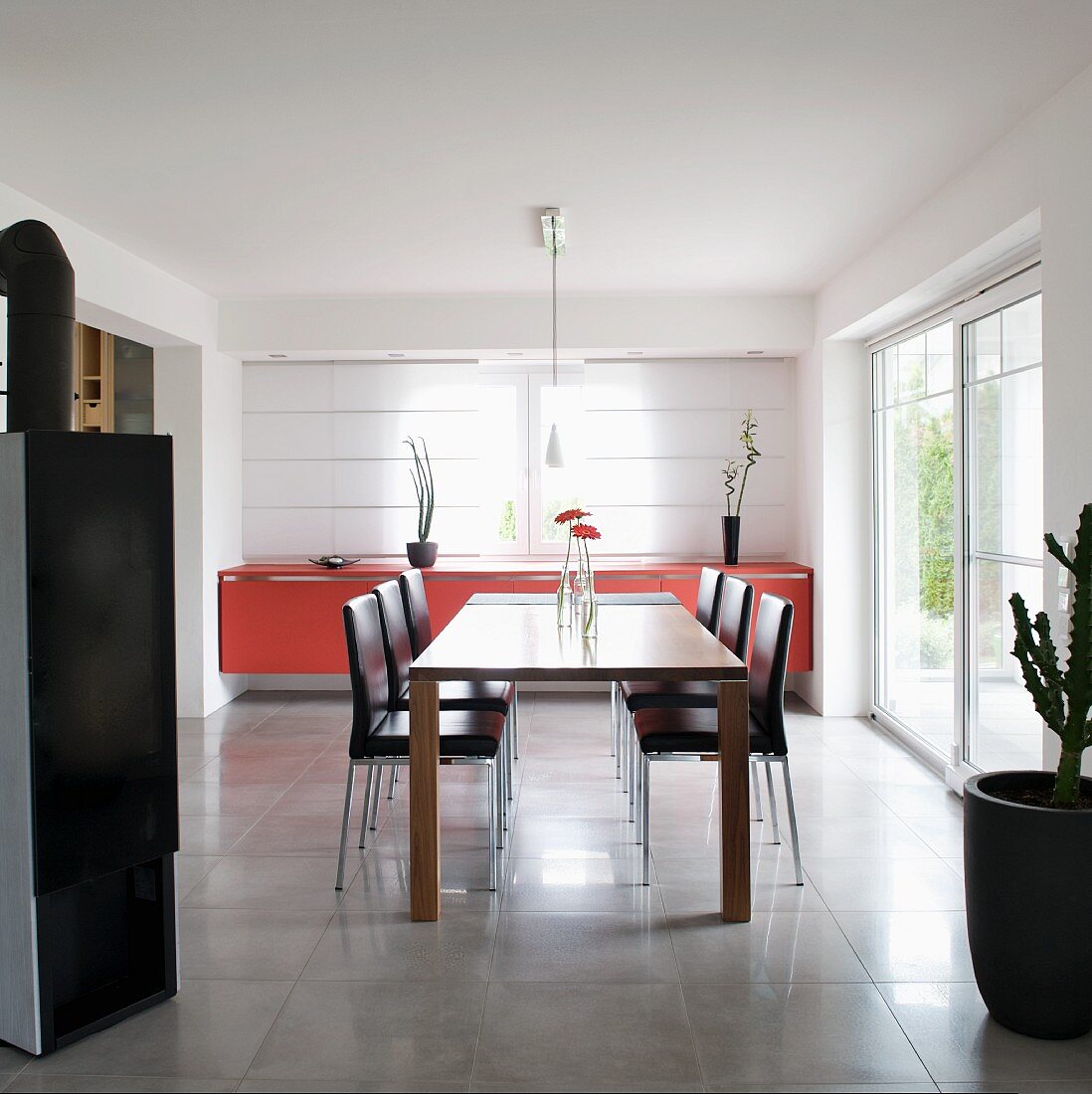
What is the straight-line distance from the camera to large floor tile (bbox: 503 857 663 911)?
3.09m

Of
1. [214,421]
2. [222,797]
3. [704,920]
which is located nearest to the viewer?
[704,920]

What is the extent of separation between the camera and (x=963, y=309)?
169 inches

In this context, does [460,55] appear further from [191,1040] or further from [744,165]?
[191,1040]

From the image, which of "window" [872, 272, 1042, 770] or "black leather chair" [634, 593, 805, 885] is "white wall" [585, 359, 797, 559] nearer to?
"window" [872, 272, 1042, 770]

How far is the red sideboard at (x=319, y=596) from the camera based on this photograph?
20.2 feet

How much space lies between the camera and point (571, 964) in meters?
2.69

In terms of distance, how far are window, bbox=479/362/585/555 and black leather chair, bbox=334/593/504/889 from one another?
3342 mm

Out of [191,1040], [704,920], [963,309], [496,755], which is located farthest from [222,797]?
[963,309]

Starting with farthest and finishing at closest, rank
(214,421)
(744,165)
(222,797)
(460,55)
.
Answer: (214,421)
(222,797)
(744,165)
(460,55)

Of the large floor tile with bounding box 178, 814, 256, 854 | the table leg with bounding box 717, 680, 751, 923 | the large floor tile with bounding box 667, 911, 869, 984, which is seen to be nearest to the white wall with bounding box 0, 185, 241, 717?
the large floor tile with bounding box 178, 814, 256, 854

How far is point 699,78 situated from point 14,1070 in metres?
3.18

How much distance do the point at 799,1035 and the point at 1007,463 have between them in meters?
2.56

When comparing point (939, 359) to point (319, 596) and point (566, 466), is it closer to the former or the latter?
point (566, 466)

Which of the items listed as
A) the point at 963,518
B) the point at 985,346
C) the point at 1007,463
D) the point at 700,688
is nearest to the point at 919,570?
the point at 963,518
